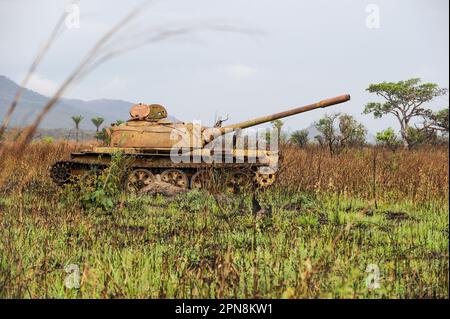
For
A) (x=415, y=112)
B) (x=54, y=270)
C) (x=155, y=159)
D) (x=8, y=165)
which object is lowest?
(x=54, y=270)

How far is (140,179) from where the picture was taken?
37.1 feet

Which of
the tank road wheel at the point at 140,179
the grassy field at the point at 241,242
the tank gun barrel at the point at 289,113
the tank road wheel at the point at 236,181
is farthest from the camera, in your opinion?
the tank road wheel at the point at 140,179

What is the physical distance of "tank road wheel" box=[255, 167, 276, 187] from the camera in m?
10.9

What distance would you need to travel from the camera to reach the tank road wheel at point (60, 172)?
11.2 meters

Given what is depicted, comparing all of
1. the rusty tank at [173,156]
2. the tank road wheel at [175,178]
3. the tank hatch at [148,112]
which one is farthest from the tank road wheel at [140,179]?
the tank hatch at [148,112]

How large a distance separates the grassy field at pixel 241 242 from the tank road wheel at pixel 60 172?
263mm

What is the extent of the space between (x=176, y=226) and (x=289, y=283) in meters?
3.34

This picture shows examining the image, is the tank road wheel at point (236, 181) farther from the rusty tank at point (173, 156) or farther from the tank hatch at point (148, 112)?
the tank hatch at point (148, 112)

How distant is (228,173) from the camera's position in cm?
1073

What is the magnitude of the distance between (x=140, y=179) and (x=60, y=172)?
1.77m

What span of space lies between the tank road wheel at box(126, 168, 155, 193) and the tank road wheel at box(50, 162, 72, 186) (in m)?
1.37

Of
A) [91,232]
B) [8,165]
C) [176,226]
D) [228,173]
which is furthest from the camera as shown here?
[228,173]
